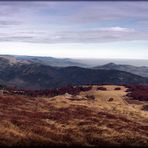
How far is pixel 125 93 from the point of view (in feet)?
241

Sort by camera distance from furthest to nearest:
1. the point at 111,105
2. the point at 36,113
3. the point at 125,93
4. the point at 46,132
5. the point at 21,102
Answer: the point at 125,93 → the point at 111,105 → the point at 21,102 → the point at 36,113 → the point at 46,132

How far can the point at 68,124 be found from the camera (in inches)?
1550

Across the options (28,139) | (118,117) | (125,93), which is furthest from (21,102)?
(125,93)

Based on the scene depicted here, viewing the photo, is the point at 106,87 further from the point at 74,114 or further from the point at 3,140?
the point at 3,140

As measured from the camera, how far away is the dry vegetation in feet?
104

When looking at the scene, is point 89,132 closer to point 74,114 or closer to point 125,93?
point 74,114

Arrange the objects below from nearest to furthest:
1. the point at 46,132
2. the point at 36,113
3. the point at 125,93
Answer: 1. the point at 46,132
2. the point at 36,113
3. the point at 125,93

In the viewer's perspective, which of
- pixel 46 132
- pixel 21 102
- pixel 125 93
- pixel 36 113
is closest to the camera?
pixel 46 132

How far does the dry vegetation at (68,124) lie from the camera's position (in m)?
31.7

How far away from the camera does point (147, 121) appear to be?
1866 inches

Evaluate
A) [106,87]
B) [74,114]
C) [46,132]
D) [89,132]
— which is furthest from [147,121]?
[106,87]

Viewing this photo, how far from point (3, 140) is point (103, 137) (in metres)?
10.6

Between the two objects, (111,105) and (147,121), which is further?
(111,105)

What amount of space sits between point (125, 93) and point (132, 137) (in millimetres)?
38688
